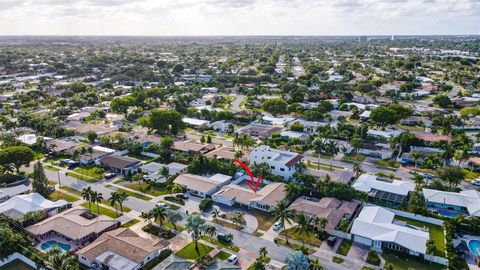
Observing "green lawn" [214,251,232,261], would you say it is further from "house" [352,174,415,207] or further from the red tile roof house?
the red tile roof house

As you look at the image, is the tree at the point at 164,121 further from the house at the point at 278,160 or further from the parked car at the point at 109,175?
the house at the point at 278,160

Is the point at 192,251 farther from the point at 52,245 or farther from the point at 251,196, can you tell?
the point at 52,245

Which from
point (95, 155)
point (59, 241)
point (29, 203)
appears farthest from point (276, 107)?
point (59, 241)

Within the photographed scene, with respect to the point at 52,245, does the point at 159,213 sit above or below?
above

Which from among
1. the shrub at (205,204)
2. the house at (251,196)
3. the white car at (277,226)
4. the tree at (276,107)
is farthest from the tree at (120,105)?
the white car at (277,226)

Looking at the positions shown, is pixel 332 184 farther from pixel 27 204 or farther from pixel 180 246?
pixel 27 204

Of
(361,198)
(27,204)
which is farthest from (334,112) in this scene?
(27,204)

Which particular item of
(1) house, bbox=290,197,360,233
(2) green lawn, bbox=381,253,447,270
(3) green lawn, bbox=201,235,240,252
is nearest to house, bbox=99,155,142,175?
(3) green lawn, bbox=201,235,240,252
